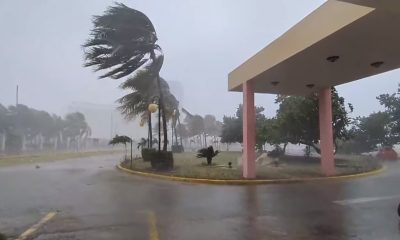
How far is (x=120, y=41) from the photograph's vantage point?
20781 mm

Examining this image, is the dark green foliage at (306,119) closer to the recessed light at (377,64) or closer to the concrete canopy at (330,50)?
the concrete canopy at (330,50)

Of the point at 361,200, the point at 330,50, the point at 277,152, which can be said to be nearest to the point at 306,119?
the point at 277,152

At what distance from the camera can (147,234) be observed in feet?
23.5

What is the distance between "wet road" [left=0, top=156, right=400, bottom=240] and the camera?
23.9ft

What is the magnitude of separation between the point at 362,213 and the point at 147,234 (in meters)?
4.98

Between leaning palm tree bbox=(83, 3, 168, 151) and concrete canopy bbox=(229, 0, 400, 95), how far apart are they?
5.71 metres

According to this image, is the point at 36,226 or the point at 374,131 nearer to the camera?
the point at 36,226

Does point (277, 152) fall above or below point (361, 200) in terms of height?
above

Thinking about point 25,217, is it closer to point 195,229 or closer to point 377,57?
point 195,229

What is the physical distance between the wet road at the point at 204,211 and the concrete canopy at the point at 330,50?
4.23 meters

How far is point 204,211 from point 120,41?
13464mm

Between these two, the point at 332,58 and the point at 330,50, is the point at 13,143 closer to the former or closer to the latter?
the point at 332,58

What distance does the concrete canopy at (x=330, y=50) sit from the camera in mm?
9248

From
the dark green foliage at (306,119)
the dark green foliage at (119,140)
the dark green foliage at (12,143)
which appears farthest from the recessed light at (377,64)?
the dark green foliage at (12,143)
